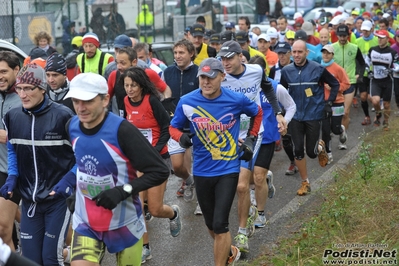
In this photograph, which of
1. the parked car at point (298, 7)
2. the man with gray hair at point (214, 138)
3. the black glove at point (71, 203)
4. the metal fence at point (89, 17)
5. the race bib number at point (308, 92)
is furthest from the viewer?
the parked car at point (298, 7)

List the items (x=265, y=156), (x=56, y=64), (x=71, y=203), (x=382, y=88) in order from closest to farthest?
(x=71, y=203) → (x=56, y=64) → (x=265, y=156) → (x=382, y=88)

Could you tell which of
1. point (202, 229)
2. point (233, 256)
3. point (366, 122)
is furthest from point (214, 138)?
point (366, 122)

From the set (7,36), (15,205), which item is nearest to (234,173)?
(15,205)

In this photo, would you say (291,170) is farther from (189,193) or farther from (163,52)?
(163,52)

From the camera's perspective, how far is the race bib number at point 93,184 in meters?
5.55

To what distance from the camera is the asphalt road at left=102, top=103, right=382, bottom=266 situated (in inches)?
321

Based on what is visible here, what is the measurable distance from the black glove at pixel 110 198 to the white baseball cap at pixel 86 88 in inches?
25.3

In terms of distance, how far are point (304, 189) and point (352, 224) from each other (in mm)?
3073

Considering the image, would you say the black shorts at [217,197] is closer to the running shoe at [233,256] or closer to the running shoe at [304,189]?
the running shoe at [233,256]

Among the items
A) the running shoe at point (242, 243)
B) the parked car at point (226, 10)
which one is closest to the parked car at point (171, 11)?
the parked car at point (226, 10)

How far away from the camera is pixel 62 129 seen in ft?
20.8

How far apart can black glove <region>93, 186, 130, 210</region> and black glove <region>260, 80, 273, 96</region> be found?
386 cm

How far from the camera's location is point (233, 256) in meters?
7.59

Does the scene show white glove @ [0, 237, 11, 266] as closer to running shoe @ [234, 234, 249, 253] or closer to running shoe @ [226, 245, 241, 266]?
running shoe @ [226, 245, 241, 266]
